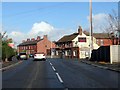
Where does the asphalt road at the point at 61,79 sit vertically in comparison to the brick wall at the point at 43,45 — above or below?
below

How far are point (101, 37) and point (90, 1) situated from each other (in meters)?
69.0

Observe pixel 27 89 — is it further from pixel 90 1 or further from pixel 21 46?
pixel 21 46

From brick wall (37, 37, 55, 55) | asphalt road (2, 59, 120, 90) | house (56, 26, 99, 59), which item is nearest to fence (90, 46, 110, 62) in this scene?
asphalt road (2, 59, 120, 90)

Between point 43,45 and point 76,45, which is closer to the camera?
point 76,45

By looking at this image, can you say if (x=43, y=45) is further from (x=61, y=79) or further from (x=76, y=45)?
(x=61, y=79)

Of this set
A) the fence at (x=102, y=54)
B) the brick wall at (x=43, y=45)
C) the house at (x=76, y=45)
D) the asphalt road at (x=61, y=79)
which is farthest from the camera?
the brick wall at (x=43, y=45)

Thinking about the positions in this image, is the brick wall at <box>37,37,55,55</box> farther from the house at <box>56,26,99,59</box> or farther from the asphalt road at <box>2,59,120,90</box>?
the asphalt road at <box>2,59,120,90</box>

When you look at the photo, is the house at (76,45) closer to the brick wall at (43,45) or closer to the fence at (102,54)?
the brick wall at (43,45)

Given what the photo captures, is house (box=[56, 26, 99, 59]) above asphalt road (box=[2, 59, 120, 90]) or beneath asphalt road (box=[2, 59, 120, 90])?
above

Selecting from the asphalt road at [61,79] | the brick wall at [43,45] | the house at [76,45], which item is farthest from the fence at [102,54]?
the brick wall at [43,45]

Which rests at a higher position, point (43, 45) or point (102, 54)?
point (43, 45)

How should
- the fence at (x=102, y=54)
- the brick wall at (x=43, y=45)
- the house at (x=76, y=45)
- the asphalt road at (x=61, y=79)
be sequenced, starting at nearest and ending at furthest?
the asphalt road at (x=61, y=79), the fence at (x=102, y=54), the house at (x=76, y=45), the brick wall at (x=43, y=45)

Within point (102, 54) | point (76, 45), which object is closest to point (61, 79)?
point (102, 54)

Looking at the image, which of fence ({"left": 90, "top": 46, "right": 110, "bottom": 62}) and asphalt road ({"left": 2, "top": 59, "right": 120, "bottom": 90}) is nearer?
asphalt road ({"left": 2, "top": 59, "right": 120, "bottom": 90})
